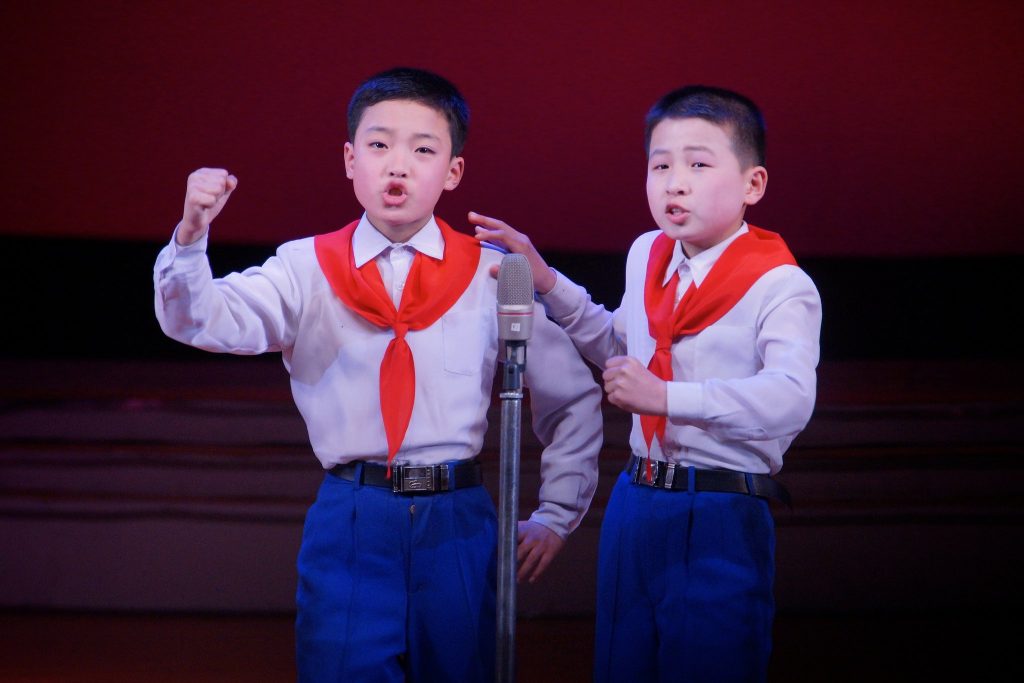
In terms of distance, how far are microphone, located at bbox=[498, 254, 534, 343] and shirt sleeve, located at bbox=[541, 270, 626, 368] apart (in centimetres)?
35

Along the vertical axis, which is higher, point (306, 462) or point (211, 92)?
point (211, 92)

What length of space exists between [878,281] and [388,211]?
268cm

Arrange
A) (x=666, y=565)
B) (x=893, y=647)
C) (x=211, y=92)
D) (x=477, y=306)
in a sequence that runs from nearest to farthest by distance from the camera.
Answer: (x=666, y=565) → (x=477, y=306) → (x=893, y=647) → (x=211, y=92)

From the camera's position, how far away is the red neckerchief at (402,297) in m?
1.75

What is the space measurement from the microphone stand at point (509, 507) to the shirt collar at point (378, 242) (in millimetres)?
361

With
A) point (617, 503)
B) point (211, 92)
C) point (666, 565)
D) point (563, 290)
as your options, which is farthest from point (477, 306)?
point (211, 92)

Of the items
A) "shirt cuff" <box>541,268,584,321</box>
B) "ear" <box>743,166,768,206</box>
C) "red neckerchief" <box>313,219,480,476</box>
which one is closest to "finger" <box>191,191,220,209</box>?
"red neckerchief" <box>313,219,480,476</box>

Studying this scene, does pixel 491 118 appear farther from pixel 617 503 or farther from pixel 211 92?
pixel 617 503

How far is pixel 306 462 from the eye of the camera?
3338mm

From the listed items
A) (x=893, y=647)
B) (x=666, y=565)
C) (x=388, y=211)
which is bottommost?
(x=893, y=647)

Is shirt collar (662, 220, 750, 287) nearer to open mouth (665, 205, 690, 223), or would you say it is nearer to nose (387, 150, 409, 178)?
open mouth (665, 205, 690, 223)

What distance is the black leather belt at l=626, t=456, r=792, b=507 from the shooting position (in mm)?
1749

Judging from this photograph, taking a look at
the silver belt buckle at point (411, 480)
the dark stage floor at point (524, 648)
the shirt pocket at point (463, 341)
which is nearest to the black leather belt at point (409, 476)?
the silver belt buckle at point (411, 480)

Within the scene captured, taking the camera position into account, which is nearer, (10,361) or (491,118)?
(491,118)
